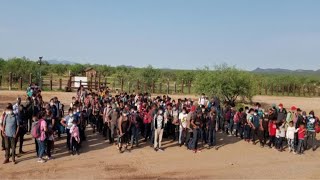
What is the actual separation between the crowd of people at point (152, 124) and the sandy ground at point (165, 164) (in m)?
0.37

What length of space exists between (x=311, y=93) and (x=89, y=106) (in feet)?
140

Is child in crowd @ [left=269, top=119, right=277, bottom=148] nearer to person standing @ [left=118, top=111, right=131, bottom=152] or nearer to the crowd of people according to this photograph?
the crowd of people

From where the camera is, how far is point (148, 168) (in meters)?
11.9

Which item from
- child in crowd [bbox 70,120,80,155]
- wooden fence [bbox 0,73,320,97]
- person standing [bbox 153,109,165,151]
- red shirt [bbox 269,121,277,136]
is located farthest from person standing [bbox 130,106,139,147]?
wooden fence [bbox 0,73,320,97]

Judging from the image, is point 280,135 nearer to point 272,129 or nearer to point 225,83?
point 272,129

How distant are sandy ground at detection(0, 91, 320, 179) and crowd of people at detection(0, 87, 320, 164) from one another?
0.37 meters

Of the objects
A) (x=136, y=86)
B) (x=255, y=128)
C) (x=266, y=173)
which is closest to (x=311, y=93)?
(x=136, y=86)

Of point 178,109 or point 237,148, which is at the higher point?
point 178,109

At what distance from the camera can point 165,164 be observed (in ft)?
40.8

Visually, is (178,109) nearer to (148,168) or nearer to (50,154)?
(148,168)

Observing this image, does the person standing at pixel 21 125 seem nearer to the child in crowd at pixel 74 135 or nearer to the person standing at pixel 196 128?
the child in crowd at pixel 74 135

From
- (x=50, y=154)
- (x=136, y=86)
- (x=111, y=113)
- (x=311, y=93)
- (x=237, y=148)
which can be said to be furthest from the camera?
(x=311, y=93)

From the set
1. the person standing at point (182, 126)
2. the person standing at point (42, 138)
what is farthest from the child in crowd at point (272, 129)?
the person standing at point (42, 138)

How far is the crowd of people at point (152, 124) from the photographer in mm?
13000
